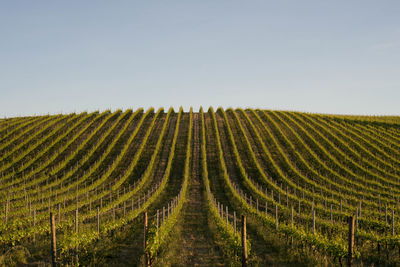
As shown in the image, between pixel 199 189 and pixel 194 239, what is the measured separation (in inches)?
522

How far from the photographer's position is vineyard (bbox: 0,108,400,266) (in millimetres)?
11758

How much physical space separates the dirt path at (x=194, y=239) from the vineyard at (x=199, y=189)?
0.08 meters

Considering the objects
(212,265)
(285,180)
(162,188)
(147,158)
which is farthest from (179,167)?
(212,265)

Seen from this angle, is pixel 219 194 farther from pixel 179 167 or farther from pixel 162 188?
pixel 179 167

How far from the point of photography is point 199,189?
90.7 feet

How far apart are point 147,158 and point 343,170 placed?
2033 cm

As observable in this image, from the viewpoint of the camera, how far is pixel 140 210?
1989 cm

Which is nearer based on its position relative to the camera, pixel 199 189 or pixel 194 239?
pixel 194 239

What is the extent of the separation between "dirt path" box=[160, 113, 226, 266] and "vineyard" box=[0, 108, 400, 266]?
79 millimetres

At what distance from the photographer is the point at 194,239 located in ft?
47.3

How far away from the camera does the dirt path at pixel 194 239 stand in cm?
1137

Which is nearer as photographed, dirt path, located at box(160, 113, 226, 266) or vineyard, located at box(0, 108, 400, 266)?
dirt path, located at box(160, 113, 226, 266)

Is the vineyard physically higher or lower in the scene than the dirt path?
higher

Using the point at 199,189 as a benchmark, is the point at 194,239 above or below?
below
